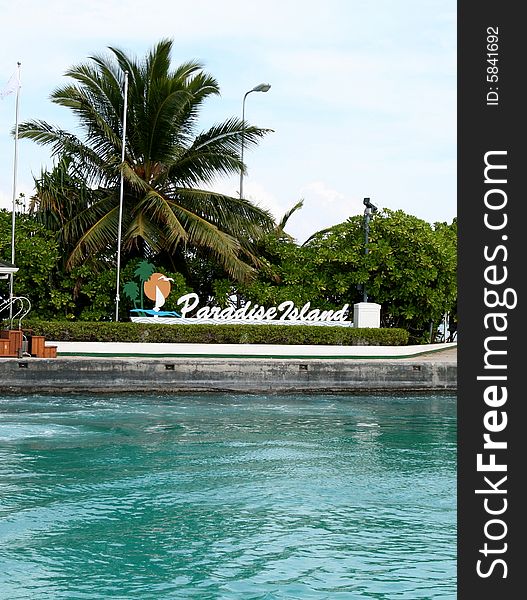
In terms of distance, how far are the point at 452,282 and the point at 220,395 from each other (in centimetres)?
1191

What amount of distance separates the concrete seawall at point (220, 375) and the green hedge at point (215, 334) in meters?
1.62

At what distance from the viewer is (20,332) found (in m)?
24.8

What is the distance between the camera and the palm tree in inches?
1185

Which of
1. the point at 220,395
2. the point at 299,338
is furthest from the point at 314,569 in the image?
the point at 299,338

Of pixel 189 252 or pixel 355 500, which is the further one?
pixel 189 252

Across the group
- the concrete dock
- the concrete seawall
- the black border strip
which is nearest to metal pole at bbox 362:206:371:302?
the concrete dock

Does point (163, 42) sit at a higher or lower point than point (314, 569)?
higher

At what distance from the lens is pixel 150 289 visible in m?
28.7

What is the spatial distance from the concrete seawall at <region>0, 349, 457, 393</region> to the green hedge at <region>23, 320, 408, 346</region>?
1624 mm

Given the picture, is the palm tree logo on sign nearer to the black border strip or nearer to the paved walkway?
the paved walkway

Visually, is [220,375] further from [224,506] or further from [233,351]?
[224,506]

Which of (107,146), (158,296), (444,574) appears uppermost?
(107,146)

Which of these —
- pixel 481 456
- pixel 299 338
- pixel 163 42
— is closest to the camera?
pixel 481 456

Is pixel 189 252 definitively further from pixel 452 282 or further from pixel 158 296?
pixel 452 282
